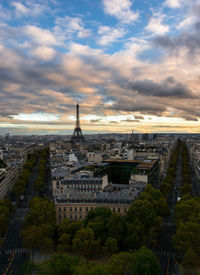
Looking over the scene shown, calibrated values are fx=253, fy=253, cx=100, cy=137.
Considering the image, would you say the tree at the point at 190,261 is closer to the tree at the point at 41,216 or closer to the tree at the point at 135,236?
the tree at the point at 135,236

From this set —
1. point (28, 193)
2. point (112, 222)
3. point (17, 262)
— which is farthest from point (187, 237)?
point (28, 193)

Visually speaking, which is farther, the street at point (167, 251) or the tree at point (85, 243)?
the tree at point (85, 243)

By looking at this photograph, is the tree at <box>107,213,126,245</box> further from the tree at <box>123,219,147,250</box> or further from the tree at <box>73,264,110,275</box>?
the tree at <box>73,264,110,275</box>

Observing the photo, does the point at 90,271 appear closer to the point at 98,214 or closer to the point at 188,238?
the point at 98,214

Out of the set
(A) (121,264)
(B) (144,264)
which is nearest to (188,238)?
(B) (144,264)

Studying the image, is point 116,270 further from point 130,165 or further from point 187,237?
point 130,165

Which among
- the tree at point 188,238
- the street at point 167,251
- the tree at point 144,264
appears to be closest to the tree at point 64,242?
the tree at point 144,264
